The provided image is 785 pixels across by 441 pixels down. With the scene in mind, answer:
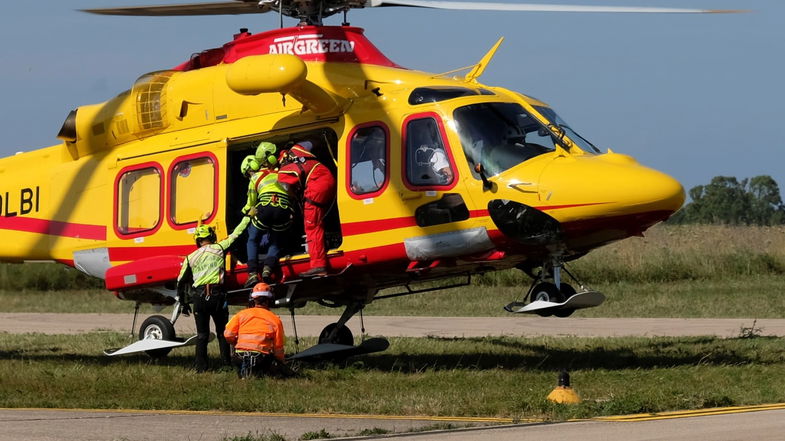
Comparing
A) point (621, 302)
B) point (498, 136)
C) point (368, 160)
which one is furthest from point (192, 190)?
point (621, 302)

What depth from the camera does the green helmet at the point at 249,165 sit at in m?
15.9

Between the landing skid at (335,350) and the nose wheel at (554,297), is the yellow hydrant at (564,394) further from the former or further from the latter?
the landing skid at (335,350)

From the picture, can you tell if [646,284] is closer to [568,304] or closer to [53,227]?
[53,227]

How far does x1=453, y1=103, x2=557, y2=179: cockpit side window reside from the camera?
14.7m

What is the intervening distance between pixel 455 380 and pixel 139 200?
16.9ft

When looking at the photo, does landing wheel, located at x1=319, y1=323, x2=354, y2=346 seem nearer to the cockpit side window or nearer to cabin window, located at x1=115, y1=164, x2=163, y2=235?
cabin window, located at x1=115, y1=164, x2=163, y2=235

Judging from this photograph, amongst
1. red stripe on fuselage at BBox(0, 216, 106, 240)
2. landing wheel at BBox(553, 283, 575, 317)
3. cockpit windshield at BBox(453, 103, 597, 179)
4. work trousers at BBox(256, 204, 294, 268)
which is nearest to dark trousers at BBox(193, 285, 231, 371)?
work trousers at BBox(256, 204, 294, 268)

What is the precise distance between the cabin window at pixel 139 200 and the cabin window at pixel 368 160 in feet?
9.61

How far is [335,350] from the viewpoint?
54.4 feet

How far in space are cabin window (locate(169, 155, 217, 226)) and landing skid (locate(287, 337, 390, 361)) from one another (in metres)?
2.12

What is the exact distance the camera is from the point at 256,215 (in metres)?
15.8

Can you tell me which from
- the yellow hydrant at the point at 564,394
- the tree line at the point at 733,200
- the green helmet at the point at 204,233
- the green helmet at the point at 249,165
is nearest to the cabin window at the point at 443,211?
the green helmet at the point at 249,165

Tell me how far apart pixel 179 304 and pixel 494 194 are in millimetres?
4735

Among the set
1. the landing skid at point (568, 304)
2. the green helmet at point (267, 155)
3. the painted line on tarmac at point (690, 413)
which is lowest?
the painted line on tarmac at point (690, 413)
